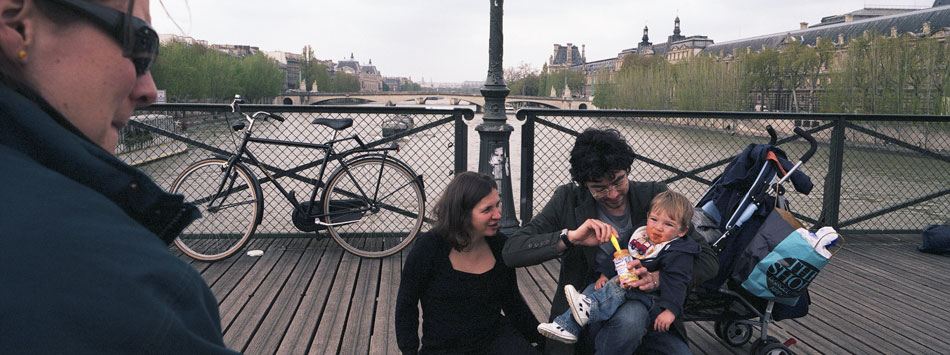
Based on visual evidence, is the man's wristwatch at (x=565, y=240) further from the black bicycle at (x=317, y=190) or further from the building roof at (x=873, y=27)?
the building roof at (x=873, y=27)

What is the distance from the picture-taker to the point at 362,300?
13.0 ft

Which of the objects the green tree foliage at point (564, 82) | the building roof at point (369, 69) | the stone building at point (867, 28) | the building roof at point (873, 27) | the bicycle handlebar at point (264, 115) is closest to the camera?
the bicycle handlebar at point (264, 115)

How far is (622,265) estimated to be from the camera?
2.42 m

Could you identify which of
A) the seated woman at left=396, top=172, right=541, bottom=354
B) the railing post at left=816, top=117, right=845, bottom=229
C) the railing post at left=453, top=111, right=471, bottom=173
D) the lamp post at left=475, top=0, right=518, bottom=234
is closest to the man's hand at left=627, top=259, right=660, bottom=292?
the seated woman at left=396, top=172, right=541, bottom=354

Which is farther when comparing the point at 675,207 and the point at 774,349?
the point at 774,349

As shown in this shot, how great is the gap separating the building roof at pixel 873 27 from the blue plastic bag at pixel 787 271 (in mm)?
40875

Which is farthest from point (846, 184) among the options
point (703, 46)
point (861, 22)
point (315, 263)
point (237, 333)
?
point (703, 46)

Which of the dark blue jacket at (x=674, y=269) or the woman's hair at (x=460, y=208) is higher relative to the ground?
the woman's hair at (x=460, y=208)

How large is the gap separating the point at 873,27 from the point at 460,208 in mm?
56280

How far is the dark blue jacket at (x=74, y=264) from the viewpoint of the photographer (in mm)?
451

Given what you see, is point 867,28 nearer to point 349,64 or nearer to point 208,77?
point 208,77

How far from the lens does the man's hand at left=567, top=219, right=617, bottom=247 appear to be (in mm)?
2285

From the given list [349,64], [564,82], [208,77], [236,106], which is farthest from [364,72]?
[236,106]

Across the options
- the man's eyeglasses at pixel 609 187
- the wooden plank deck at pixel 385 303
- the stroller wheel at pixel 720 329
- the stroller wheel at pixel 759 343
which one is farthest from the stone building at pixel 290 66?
the man's eyeglasses at pixel 609 187
